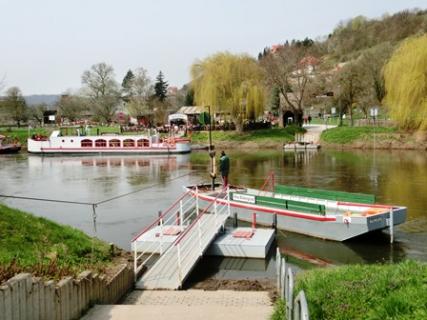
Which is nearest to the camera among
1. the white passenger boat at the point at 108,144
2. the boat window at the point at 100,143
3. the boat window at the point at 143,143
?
the white passenger boat at the point at 108,144

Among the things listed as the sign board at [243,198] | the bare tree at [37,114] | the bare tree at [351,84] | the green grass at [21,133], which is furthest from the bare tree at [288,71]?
the bare tree at [37,114]

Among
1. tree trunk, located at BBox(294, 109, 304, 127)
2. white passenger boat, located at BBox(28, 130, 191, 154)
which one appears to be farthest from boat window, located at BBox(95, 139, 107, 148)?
tree trunk, located at BBox(294, 109, 304, 127)

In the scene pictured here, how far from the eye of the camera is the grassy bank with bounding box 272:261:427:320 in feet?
20.9

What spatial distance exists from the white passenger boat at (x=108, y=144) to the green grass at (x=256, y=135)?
20.2 ft

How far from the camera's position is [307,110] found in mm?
91438

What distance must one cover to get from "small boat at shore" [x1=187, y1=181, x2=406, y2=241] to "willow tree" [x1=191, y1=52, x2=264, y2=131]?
38666 mm

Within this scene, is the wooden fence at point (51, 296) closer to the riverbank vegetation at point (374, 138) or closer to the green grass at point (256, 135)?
the riverbank vegetation at point (374, 138)

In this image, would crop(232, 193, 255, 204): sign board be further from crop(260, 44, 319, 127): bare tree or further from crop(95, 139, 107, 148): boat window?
crop(260, 44, 319, 127): bare tree

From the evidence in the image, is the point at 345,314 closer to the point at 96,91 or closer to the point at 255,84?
the point at 255,84

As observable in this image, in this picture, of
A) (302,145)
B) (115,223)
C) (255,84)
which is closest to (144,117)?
(255,84)

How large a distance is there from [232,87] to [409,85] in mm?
21005

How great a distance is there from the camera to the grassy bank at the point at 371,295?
6385 millimetres

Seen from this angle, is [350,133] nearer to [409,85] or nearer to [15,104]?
[409,85]

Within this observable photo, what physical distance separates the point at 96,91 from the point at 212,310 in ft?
309
